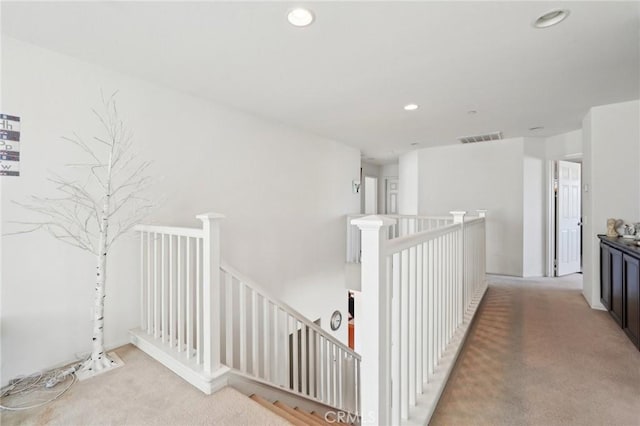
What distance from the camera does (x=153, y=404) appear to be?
5.64 feet

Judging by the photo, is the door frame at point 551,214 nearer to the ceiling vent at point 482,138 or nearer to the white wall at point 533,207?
the white wall at point 533,207

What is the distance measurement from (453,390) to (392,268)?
1.11 meters

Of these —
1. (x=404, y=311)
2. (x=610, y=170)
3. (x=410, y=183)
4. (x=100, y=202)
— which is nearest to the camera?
(x=404, y=311)

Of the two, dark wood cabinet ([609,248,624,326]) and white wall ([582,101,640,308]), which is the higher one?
white wall ([582,101,640,308])

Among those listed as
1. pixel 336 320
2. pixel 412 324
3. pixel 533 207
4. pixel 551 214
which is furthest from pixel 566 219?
pixel 412 324

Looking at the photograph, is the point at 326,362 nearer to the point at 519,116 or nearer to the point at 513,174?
the point at 519,116

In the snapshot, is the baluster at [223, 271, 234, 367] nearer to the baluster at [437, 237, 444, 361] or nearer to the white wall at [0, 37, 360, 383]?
the white wall at [0, 37, 360, 383]

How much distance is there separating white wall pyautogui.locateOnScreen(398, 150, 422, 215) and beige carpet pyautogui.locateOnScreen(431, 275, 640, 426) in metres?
3.22

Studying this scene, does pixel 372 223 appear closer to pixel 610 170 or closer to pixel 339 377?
pixel 339 377

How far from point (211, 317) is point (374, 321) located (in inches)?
45.7

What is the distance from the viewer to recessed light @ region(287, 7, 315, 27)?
69.4 inches

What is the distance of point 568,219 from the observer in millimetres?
5164

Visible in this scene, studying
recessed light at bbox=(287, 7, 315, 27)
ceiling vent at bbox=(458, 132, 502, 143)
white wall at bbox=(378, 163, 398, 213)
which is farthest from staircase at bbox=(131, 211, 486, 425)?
white wall at bbox=(378, 163, 398, 213)

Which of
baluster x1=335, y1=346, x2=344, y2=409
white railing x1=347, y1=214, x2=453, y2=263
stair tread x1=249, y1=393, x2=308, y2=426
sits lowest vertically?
baluster x1=335, y1=346, x2=344, y2=409
